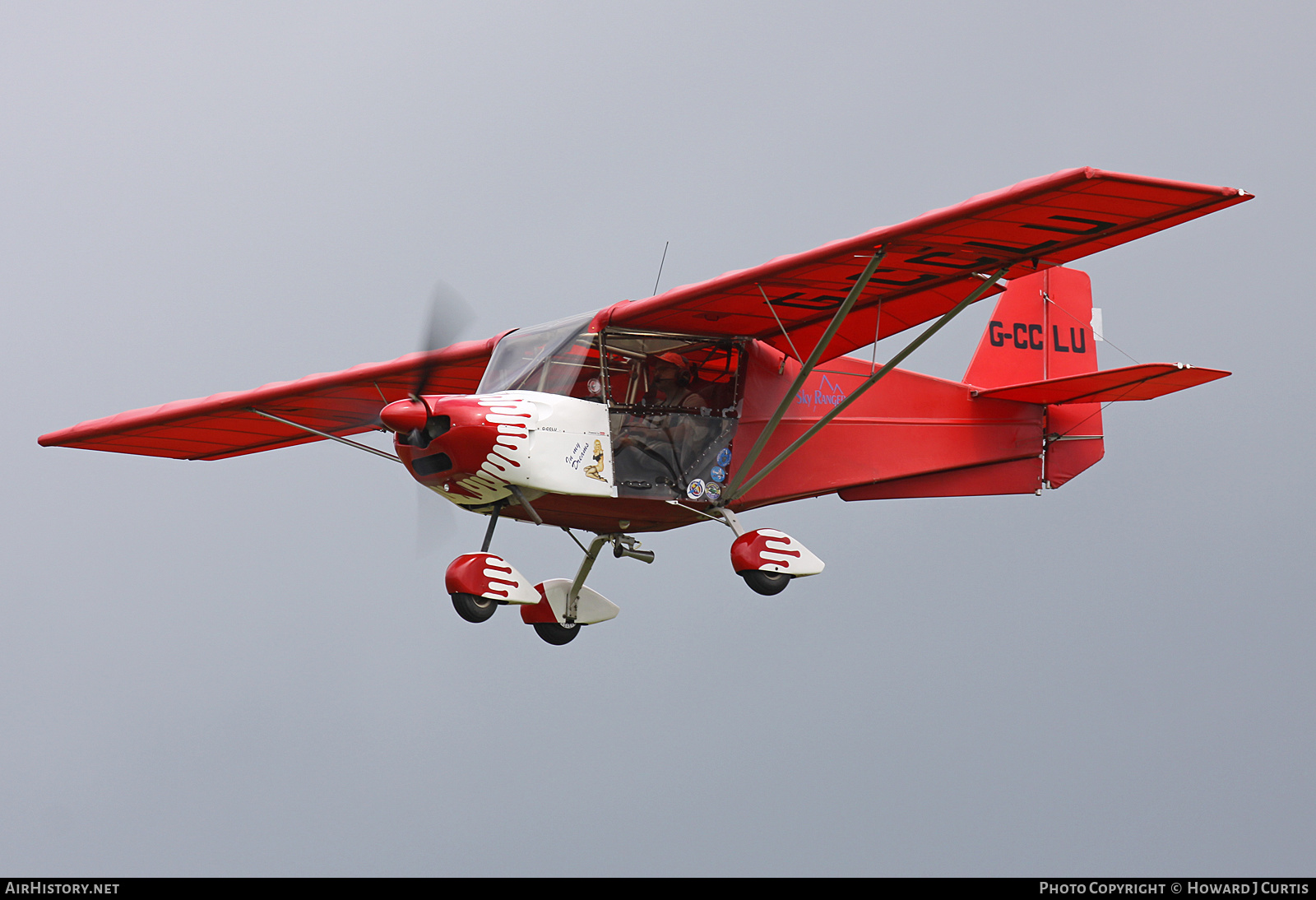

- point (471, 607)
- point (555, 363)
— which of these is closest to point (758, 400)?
point (555, 363)

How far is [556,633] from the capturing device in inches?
588

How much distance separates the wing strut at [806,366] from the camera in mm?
12805

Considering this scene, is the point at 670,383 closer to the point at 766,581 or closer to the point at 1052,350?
the point at 766,581

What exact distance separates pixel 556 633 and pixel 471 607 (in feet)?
7.09

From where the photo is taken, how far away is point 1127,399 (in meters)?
15.5

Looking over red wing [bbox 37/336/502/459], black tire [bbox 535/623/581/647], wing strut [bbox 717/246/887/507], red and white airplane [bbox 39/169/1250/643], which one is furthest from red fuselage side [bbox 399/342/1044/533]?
red wing [bbox 37/336/502/459]

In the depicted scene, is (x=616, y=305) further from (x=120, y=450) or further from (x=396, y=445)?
(x=120, y=450)

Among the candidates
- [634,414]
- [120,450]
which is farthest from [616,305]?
[120,450]

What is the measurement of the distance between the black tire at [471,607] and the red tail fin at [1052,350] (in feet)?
19.9

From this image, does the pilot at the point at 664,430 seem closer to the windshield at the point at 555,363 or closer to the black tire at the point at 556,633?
the windshield at the point at 555,363

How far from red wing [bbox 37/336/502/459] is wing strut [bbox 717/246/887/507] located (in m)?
2.78

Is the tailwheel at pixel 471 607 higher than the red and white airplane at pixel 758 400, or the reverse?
the red and white airplane at pixel 758 400

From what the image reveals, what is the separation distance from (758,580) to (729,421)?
152 cm

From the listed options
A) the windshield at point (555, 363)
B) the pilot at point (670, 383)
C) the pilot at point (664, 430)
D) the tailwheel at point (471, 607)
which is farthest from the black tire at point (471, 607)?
the pilot at point (670, 383)
